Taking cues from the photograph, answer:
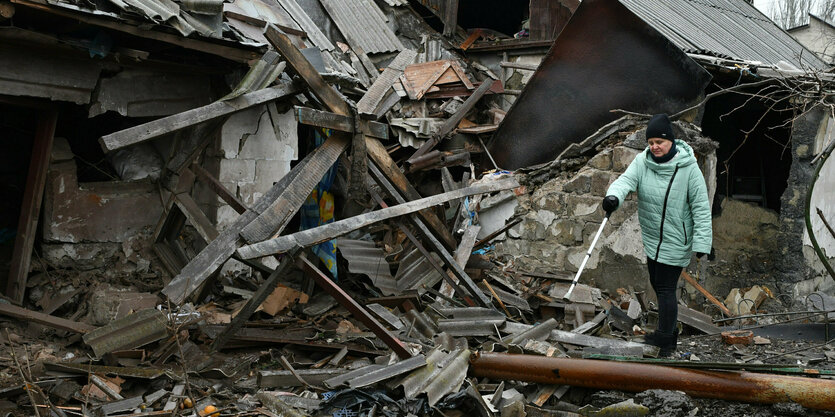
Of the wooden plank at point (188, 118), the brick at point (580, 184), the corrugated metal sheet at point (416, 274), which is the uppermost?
the wooden plank at point (188, 118)

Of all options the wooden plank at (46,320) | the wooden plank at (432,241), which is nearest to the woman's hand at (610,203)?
the wooden plank at (432,241)

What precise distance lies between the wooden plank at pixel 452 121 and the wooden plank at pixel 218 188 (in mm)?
4406

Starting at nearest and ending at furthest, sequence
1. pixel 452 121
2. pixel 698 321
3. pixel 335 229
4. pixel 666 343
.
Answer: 1. pixel 335 229
2. pixel 666 343
3. pixel 698 321
4. pixel 452 121

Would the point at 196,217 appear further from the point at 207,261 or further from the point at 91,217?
the point at 207,261

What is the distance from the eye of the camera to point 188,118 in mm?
4977

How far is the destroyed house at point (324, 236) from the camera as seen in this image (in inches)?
174

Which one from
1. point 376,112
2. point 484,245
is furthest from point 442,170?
point 376,112

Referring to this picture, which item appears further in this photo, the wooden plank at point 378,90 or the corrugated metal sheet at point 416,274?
the corrugated metal sheet at point 416,274

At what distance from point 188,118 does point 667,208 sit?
3.58m

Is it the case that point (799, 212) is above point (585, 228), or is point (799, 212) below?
below

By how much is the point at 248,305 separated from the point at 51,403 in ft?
4.26

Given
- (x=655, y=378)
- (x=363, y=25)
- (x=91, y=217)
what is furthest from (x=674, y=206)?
(x=363, y=25)

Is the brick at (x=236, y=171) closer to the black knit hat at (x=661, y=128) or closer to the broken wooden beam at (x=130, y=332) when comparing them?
the broken wooden beam at (x=130, y=332)

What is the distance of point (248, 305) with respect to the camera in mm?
4742
